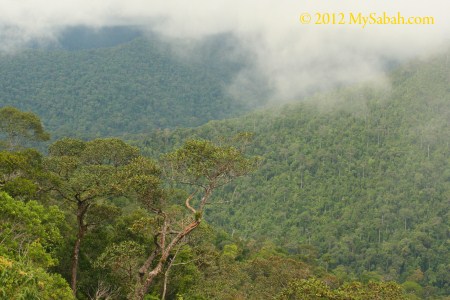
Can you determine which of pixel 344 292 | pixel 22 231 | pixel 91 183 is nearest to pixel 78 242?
pixel 91 183

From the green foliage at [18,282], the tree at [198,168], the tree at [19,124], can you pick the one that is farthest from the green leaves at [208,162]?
the tree at [19,124]

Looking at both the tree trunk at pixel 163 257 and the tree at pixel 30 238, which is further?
the tree trunk at pixel 163 257

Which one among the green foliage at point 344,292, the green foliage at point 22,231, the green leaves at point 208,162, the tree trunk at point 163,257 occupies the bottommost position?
the green foliage at point 344,292

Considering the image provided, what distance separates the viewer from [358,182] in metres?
97.7

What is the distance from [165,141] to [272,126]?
2756 cm

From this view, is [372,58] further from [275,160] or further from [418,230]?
[418,230]

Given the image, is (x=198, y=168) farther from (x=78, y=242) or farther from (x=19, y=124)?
(x=19, y=124)

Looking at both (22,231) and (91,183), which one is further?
(91,183)

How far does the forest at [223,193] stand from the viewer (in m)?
17.7

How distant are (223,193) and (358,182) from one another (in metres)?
27.5

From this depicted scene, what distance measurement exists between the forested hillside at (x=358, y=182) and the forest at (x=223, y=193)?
1.10ft

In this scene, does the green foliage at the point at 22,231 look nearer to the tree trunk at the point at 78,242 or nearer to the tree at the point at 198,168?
the tree trunk at the point at 78,242

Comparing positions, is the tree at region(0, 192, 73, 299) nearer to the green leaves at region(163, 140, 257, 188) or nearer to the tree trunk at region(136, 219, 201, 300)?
the tree trunk at region(136, 219, 201, 300)

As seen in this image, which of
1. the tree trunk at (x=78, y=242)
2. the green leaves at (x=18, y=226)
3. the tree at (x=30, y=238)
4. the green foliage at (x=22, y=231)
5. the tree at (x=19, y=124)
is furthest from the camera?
the tree at (x=19, y=124)
